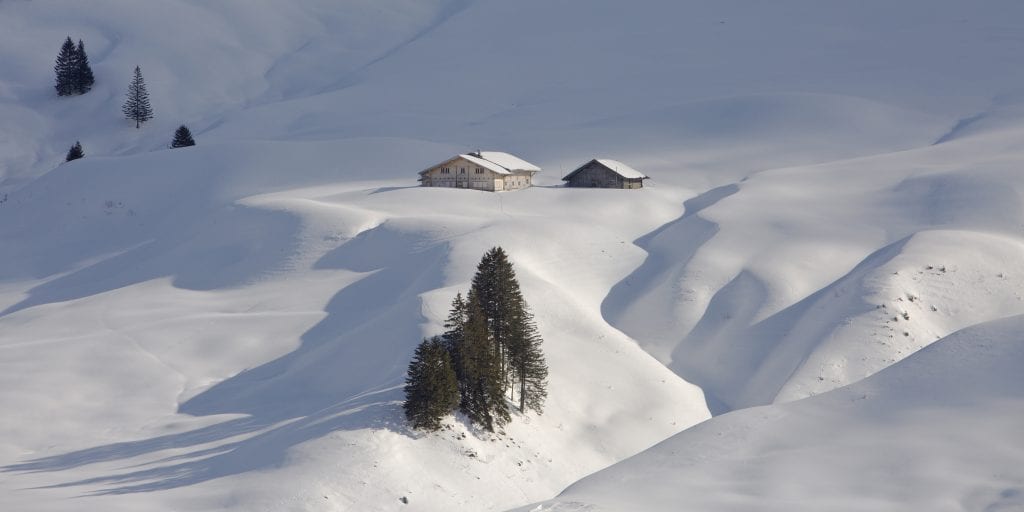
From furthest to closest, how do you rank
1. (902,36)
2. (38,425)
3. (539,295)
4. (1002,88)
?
(902,36) < (1002,88) < (539,295) < (38,425)

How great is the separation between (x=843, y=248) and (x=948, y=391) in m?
36.2

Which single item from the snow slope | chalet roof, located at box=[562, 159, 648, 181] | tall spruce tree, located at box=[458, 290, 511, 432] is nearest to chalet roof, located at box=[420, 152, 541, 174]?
chalet roof, located at box=[562, 159, 648, 181]

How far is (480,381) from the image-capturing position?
37.8 m

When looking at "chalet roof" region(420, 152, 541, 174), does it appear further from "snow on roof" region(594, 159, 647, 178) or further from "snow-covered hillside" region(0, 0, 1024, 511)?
"snow on roof" region(594, 159, 647, 178)

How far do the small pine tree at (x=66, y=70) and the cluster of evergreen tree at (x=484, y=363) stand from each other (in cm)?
9142

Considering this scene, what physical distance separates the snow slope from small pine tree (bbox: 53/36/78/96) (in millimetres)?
108741

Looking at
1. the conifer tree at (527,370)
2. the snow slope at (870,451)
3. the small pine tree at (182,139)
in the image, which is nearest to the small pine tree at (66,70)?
the small pine tree at (182,139)

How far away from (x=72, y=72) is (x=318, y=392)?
→ 291ft

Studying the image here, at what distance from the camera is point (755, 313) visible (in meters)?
Answer: 52.7

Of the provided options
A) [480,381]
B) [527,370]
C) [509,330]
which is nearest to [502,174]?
[509,330]

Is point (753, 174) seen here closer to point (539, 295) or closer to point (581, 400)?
point (539, 295)

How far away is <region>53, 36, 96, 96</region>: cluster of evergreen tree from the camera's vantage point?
11875cm

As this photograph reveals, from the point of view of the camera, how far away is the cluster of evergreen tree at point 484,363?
3597 cm

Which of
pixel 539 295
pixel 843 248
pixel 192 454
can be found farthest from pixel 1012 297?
pixel 192 454
